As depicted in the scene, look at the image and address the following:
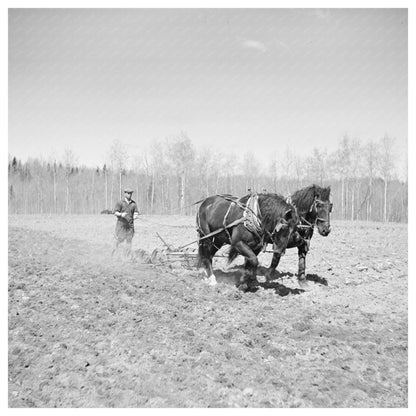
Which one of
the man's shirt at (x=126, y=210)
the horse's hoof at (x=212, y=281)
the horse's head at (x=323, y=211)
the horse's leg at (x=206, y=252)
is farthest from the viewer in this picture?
the man's shirt at (x=126, y=210)

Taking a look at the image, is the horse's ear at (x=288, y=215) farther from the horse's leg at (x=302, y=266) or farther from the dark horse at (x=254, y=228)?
the horse's leg at (x=302, y=266)

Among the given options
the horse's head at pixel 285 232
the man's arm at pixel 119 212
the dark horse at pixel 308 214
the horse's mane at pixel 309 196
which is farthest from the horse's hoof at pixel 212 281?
the man's arm at pixel 119 212

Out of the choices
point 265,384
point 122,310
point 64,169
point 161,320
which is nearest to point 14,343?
point 122,310

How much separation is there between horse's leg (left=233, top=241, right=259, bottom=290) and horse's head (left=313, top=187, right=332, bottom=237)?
1580 mm

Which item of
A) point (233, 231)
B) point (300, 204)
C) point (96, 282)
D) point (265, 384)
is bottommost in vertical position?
point (265, 384)

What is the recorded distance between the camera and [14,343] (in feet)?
15.3

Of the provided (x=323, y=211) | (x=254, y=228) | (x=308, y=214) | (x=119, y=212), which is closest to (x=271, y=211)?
(x=254, y=228)

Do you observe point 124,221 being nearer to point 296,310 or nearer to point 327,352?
point 296,310

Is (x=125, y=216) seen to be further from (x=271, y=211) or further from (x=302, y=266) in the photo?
(x=302, y=266)

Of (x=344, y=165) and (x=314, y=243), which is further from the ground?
(x=344, y=165)

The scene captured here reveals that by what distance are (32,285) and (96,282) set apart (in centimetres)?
115

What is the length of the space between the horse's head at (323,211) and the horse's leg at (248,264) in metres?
1.58

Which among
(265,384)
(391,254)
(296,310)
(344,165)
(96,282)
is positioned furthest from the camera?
(344,165)

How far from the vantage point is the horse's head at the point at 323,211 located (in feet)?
24.2
